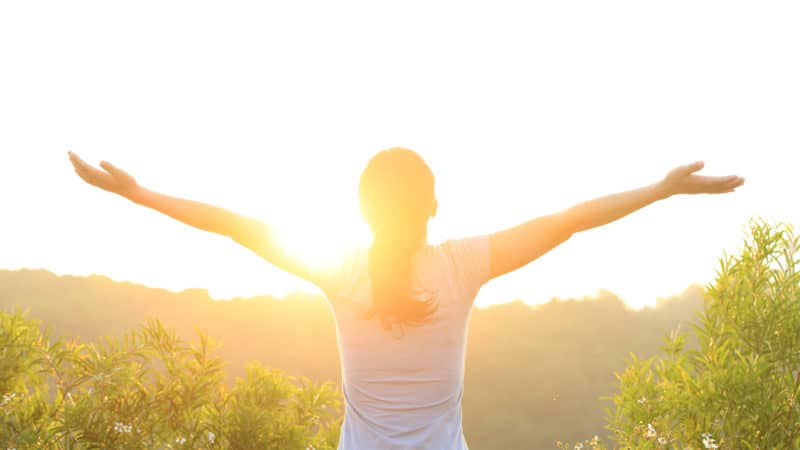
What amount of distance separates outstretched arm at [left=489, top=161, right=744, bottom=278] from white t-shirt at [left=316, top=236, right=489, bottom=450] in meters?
0.04

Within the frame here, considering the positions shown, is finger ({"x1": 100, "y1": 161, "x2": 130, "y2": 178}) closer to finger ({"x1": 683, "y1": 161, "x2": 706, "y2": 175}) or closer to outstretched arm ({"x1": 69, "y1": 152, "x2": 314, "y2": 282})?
outstretched arm ({"x1": 69, "y1": 152, "x2": 314, "y2": 282})

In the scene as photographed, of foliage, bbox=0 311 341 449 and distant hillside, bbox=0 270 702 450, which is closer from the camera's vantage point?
foliage, bbox=0 311 341 449

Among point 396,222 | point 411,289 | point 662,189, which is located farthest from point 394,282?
point 662,189

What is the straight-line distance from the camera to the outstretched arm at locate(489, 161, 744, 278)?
166 cm

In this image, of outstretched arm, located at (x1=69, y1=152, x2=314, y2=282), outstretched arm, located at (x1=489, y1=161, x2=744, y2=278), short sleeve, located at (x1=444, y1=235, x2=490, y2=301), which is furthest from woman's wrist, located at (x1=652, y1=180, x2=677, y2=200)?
outstretched arm, located at (x1=69, y1=152, x2=314, y2=282)

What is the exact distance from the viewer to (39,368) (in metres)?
4.42

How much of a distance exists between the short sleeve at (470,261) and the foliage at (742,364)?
336cm

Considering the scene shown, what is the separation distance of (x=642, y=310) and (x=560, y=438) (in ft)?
16.8

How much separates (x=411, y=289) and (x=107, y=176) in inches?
34.8

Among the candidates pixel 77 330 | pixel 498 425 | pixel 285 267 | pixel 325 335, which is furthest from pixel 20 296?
pixel 285 267

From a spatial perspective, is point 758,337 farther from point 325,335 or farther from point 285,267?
point 325,335

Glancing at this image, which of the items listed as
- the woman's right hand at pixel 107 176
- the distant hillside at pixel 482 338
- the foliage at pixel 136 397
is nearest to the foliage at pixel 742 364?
the foliage at pixel 136 397

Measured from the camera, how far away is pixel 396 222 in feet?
5.47

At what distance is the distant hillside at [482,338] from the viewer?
53.6ft
